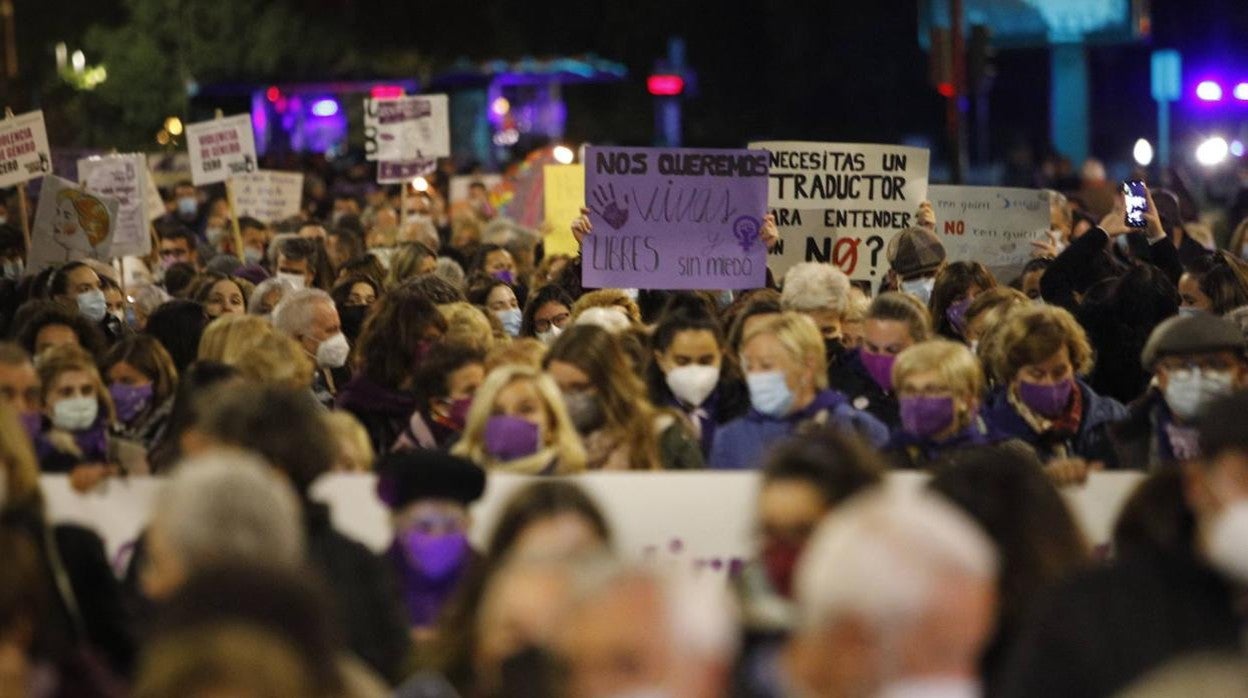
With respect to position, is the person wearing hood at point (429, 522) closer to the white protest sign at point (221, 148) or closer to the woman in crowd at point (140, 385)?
the woman in crowd at point (140, 385)

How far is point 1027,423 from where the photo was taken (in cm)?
872

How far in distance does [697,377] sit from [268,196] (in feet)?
45.2

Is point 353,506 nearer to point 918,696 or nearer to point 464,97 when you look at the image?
point 918,696

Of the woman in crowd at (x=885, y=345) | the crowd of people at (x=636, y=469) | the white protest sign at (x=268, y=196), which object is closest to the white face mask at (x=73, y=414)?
the crowd of people at (x=636, y=469)

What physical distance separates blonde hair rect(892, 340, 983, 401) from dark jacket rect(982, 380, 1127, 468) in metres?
0.59

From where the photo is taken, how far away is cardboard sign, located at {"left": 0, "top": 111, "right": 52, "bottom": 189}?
16.0 m

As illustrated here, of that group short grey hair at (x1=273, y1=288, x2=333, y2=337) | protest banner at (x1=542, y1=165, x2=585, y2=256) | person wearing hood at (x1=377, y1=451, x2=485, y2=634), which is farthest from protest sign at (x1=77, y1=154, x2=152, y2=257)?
person wearing hood at (x1=377, y1=451, x2=485, y2=634)

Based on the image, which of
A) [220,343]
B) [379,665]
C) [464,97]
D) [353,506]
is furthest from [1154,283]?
[464,97]

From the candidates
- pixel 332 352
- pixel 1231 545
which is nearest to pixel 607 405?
pixel 332 352

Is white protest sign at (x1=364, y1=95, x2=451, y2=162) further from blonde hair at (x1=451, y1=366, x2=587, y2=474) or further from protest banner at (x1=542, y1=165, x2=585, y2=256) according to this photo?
blonde hair at (x1=451, y1=366, x2=587, y2=474)

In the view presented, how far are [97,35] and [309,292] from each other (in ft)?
148

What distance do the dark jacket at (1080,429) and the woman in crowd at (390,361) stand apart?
2079mm

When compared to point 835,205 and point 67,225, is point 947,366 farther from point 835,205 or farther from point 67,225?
point 67,225

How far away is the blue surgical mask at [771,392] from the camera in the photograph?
26.9 ft
